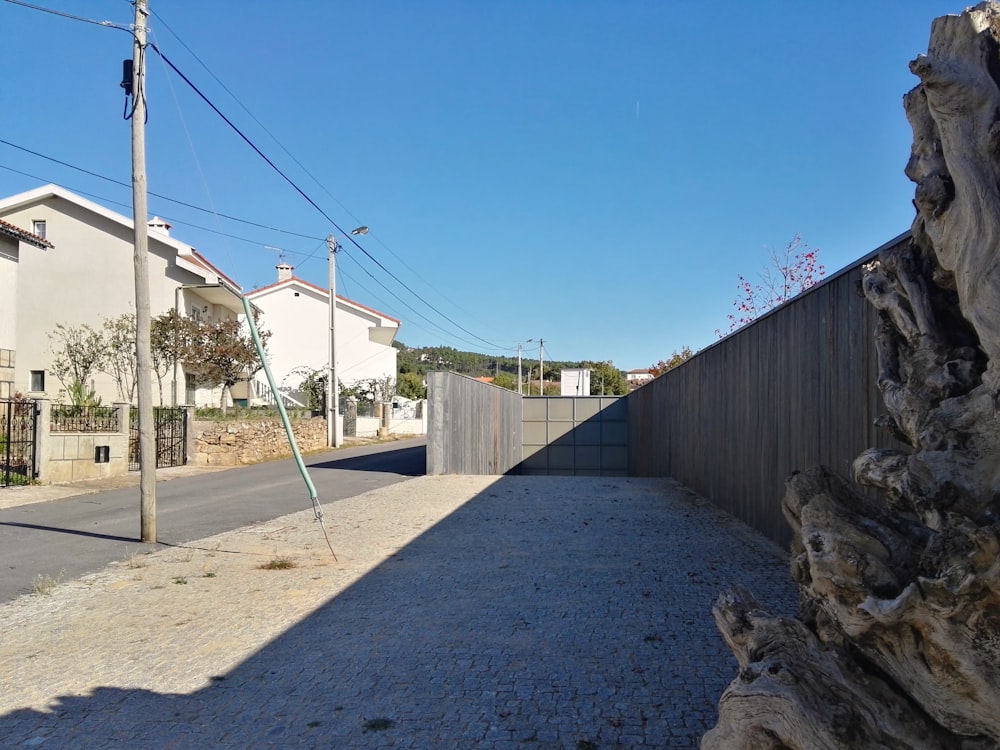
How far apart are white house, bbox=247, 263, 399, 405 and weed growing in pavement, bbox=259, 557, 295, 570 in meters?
36.6

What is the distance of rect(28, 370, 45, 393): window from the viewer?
1000 inches

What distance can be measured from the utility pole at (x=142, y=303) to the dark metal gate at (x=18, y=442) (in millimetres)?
7226

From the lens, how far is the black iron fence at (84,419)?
623 inches

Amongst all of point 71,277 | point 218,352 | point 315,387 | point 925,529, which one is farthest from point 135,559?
point 315,387

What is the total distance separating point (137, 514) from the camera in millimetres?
11227

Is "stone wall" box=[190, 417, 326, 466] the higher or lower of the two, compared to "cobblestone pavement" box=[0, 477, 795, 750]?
higher

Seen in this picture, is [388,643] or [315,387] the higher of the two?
[315,387]

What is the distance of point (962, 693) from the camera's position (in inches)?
81.2

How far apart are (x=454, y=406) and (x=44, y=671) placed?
13.2 metres

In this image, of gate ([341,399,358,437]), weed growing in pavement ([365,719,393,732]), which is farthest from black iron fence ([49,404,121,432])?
gate ([341,399,358,437])

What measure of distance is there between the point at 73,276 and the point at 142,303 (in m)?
20.8

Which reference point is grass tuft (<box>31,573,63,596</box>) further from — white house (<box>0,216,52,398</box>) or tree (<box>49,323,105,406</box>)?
tree (<box>49,323,105,406</box>)

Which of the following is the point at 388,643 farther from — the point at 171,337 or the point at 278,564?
the point at 171,337

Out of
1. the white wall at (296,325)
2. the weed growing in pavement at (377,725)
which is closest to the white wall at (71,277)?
the white wall at (296,325)
